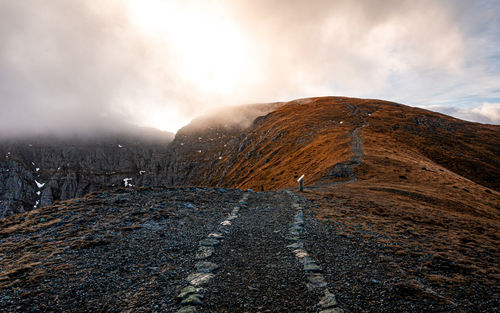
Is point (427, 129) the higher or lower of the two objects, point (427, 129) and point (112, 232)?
the higher

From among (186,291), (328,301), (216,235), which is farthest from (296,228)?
(186,291)

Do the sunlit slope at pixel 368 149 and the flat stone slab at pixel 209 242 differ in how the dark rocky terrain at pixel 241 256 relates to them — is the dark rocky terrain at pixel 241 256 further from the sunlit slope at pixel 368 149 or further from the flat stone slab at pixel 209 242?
the sunlit slope at pixel 368 149

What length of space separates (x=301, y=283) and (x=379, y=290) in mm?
2518

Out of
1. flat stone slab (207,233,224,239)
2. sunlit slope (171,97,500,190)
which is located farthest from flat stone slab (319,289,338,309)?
sunlit slope (171,97,500,190)

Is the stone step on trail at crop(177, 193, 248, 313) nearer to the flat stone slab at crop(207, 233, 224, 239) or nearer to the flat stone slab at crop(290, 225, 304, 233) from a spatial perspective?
the flat stone slab at crop(207, 233, 224, 239)

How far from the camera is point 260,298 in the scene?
764 centimetres

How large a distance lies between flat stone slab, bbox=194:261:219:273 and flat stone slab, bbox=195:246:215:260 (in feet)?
2.00

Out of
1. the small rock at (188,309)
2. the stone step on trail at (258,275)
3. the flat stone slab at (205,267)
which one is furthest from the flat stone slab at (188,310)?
the flat stone slab at (205,267)

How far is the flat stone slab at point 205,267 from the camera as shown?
9.52m

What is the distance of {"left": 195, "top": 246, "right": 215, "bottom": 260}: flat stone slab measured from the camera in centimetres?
1082

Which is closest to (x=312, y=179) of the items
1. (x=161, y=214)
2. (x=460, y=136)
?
(x=161, y=214)

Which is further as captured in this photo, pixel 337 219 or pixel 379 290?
pixel 337 219

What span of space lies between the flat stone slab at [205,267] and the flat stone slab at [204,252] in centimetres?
61

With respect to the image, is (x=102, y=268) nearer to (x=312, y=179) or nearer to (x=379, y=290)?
(x=379, y=290)
